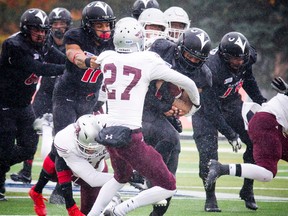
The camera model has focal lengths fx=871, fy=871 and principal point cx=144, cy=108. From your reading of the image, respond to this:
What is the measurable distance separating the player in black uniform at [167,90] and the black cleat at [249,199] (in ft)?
4.07

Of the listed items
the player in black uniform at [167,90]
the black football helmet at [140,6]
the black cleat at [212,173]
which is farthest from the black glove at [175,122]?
the black football helmet at [140,6]

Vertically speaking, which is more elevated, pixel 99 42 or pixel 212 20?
pixel 99 42

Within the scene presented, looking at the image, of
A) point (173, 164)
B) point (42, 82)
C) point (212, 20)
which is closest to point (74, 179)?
point (173, 164)

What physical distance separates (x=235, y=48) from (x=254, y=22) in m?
14.4

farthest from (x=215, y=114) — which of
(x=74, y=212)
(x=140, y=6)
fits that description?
(x=140, y=6)

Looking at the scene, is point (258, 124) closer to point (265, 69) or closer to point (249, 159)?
point (249, 159)

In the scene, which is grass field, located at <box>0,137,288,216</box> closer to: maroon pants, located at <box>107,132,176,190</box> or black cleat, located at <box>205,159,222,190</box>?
black cleat, located at <box>205,159,222,190</box>

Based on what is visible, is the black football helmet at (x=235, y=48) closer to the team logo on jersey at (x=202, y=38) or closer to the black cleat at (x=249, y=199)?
the team logo on jersey at (x=202, y=38)

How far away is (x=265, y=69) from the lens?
22750mm

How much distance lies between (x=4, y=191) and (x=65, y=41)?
1.65 m

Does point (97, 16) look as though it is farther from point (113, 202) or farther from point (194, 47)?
point (113, 202)

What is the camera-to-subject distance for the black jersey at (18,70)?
27.5ft

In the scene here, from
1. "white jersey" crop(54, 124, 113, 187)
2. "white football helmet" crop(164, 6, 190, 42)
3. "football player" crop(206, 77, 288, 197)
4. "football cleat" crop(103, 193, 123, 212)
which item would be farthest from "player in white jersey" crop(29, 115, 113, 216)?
"white football helmet" crop(164, 6, 190, 42)

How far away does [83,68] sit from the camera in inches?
309
